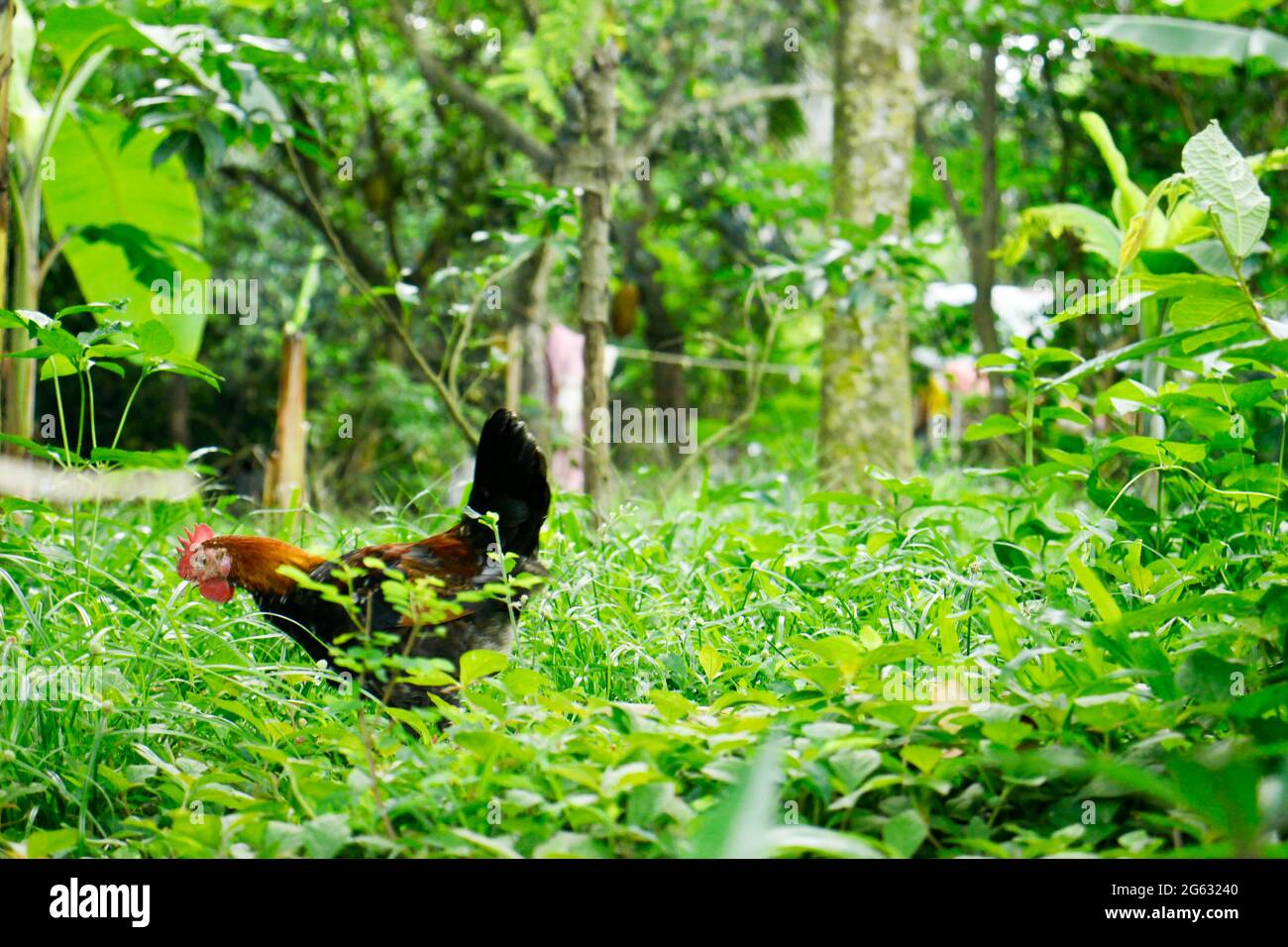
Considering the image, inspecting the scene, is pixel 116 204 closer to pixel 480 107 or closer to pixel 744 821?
pixel 480 107

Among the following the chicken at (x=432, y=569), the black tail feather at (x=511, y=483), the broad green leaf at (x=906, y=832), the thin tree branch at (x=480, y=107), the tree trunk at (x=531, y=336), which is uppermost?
the thin tree branch at (x=480, y=107)

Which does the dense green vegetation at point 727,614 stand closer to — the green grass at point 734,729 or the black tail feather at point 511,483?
the green grass at point 734,729

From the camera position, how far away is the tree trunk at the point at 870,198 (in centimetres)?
531

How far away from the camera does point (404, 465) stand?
9.82 metres

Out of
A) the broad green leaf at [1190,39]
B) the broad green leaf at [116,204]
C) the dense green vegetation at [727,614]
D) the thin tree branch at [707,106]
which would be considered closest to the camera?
the dense green vegetation at [727,614]

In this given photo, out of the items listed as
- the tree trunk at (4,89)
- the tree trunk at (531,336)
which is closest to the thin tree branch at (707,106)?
the tree trunk at (531,336)

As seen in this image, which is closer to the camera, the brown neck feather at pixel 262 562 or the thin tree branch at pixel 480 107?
the brown neck feather at pixel 262 562

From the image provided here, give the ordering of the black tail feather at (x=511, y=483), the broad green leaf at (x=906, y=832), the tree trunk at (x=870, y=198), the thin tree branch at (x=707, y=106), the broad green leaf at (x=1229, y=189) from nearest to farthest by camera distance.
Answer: the broad green leaf at (x=906, y=832) < the broad green leaf at (x=1229, y=189) < the black tail feather at (x=511, y=483) < the tree trunk at (x=870, y=198) < the thin tree branch at (x=707, y=106)

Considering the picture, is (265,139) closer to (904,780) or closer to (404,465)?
(904,780)

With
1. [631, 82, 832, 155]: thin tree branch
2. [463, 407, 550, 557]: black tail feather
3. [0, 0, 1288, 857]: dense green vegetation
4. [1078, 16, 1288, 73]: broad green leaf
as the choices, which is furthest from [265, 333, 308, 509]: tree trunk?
[631, 82, 832, 155]: thin tree branch

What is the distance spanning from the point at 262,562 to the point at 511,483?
1.95 feet

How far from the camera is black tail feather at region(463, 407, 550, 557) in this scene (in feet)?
9.41

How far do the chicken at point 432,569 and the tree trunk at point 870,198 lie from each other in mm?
2579
